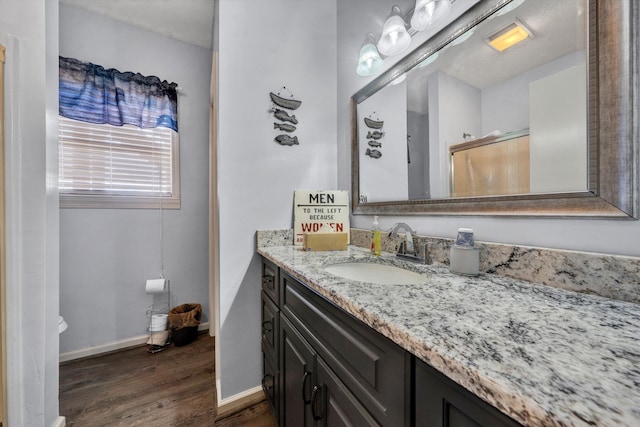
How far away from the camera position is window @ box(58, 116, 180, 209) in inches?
72.4

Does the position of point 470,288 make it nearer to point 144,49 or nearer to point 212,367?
point 212,367

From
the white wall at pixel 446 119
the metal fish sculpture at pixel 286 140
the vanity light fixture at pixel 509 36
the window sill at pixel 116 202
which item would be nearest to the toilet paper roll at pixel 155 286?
the window sill at pixel 116 202

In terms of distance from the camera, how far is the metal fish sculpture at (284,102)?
58.1 inches

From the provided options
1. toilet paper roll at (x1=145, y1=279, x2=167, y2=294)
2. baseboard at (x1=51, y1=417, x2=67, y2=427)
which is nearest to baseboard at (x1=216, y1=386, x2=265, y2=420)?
baseboard at (x1=51, y1=417, x2=67, y2=427)

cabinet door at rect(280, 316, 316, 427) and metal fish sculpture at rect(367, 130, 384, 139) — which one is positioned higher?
metal fish sculpture at rect(367, 130, 384, 139)

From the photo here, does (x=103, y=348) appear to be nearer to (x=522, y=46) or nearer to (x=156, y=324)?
(x=156, y=324)

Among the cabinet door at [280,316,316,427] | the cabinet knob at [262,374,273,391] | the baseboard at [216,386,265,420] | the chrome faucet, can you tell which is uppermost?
the chrome faucet

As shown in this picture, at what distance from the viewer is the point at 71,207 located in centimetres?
184

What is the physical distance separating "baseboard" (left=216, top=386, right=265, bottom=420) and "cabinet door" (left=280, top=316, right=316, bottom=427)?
408 millimetres

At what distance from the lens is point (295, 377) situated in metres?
0.92

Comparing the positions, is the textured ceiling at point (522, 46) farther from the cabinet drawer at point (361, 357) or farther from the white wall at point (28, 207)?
the white wall at point (28, 207)

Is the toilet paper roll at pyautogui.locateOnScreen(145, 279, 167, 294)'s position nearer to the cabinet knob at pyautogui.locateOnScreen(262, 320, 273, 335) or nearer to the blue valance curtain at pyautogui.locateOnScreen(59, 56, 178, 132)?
the cabinet knob at pyautogui.locateOnScreen(262, 320, 273, 335)

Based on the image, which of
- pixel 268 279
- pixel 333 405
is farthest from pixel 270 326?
pixel 333 405

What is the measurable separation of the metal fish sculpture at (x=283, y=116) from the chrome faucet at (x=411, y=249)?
0.94 meters
